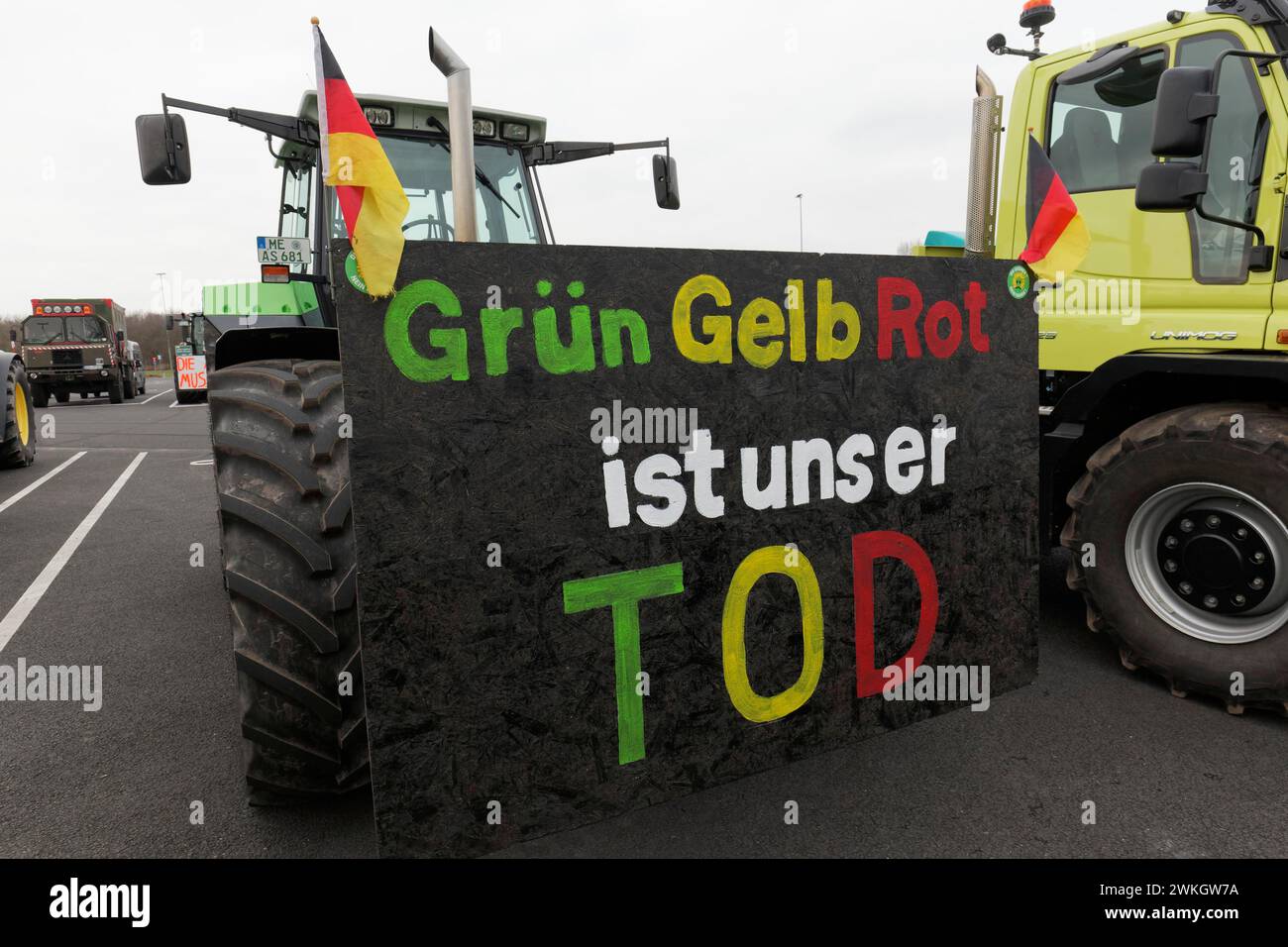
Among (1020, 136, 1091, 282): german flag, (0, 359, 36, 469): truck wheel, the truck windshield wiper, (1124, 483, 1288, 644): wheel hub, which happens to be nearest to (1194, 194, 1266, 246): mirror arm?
(1124, 483, 1288, 644): wheel hub

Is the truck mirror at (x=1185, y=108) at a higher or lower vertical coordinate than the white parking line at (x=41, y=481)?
higher

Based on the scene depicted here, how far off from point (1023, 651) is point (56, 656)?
4376 mm

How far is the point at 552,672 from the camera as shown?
1835 mm

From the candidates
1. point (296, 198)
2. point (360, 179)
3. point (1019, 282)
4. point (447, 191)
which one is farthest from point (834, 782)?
point (296, 198)

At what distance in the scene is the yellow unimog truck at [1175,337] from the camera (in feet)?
10.2

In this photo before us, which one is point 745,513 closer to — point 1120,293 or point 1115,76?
point 1120,293

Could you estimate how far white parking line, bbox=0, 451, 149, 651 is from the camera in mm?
4570

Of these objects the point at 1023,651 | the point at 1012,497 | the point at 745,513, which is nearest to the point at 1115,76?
the point at 1012,497

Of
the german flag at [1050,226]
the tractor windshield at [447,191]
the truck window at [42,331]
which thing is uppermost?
the truck window at [42,331]

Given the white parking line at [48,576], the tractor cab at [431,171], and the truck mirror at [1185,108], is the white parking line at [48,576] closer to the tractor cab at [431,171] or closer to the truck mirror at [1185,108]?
the tractor cab at [431,171]

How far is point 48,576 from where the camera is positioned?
5559mm

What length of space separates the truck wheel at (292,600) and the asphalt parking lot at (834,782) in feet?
1.48

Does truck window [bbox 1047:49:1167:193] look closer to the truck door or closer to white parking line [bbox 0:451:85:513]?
the truck door

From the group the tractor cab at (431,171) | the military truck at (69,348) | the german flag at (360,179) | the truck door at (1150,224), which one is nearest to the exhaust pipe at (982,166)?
the truck door at (1150,224)
